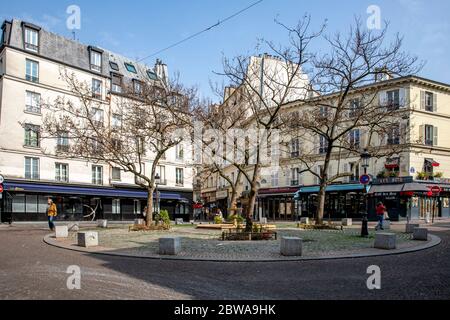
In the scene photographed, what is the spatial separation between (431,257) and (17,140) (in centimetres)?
3016

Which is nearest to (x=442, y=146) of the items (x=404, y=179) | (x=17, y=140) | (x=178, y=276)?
(x=404, y=179)

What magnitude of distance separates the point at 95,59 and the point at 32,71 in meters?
6.95

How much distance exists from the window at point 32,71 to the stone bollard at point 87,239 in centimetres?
2366

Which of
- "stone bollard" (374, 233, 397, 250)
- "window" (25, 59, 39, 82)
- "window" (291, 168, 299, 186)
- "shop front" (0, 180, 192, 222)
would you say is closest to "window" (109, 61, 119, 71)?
"window" (25, 59, 39, 82)

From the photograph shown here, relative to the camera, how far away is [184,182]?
140 feet

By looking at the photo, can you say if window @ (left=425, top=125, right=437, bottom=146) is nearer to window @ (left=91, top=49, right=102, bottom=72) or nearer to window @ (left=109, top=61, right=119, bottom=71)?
window @ (left=109, top=61, right=119, bottom=71)

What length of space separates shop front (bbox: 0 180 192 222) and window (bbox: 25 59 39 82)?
864 cm

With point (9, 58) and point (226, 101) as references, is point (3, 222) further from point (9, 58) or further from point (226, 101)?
point (226, 101)

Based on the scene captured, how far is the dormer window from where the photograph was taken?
122 ft

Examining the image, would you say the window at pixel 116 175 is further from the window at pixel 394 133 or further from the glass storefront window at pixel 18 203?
the window at pixel 394 133

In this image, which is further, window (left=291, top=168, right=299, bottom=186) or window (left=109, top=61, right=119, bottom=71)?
window (left=291, top=168, right=299, bottom=186)

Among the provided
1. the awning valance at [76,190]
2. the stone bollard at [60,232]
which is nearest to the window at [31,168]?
the awning valance at [76,190]

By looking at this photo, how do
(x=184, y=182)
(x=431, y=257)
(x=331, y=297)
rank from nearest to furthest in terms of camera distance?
(x=331, y=297), (x=431, y=257), (x=184, y=182)

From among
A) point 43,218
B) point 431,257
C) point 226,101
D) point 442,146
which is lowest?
point 43,218
